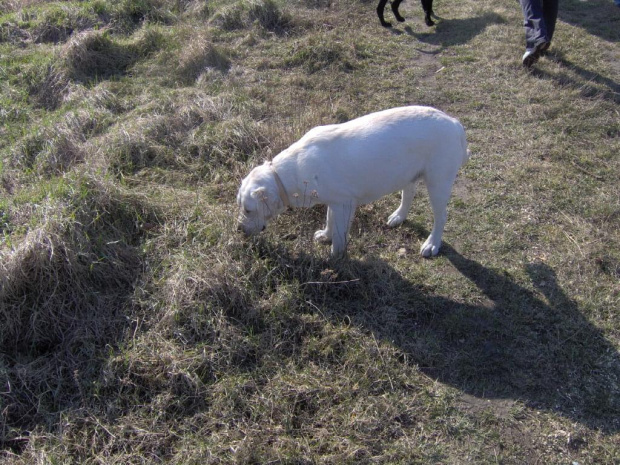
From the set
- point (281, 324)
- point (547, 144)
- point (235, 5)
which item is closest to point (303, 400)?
point (281, 324)

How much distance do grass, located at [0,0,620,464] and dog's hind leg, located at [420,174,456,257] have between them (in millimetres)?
125

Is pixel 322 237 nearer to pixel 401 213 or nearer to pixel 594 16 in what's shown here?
pixel 401 213

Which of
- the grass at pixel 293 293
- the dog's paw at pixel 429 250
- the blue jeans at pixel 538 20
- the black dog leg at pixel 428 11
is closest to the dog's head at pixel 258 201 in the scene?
the grass at pixel 293 293

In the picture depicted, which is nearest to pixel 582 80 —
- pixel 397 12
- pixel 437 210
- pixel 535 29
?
pixel 535 29

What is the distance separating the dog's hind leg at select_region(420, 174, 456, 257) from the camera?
3.70 m

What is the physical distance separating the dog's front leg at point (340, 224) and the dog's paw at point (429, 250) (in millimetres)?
706

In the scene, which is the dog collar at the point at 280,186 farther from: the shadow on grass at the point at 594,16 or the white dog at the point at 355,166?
the shadow on grass at the point at 594,16

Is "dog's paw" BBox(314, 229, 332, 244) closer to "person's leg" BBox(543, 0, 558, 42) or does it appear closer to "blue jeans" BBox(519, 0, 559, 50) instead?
"blue jeans" BBox(519, 0, 559, 50)

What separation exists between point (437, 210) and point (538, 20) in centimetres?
395

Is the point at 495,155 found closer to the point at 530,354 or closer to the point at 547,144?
the point at 547,144

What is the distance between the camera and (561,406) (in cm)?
290

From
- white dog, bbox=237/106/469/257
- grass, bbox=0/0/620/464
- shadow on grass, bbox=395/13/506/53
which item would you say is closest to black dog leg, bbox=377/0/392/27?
shadow on grass, bbox=395/13/506/53

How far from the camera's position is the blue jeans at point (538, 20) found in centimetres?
618

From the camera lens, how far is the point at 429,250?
3988 mm
